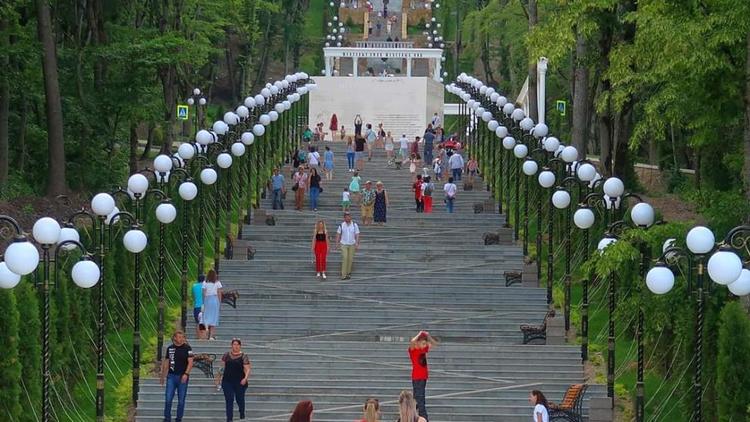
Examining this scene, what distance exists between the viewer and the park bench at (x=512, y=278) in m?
38.4

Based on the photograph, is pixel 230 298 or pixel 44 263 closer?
pixel 44 263

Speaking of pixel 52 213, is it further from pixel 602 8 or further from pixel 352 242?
pixel 602 8

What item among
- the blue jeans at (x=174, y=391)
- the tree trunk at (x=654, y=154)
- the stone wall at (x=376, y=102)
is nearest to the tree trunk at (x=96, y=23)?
the stone wall at (x=376, y=102)

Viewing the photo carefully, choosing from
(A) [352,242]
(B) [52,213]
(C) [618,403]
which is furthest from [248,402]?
(B) [52,213]

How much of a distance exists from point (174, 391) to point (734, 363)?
25.9 ft

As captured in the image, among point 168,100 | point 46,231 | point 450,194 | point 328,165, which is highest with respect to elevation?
point 168,100

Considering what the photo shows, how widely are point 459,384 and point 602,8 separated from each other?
10291 millimetres

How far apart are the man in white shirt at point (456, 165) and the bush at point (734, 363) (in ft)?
79.7

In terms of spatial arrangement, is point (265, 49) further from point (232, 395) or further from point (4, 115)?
point (232, 395)

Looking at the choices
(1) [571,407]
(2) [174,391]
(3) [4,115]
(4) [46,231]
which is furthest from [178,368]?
(3) [4,115]

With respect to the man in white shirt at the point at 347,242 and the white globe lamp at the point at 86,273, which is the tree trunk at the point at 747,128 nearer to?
the man in white shirt at the point at 347,242

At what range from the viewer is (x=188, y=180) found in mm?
32594

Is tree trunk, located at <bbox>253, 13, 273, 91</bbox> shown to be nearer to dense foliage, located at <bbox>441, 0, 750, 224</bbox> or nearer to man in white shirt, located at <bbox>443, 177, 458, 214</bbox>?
dense foliage, located at <bbox>441, 0, 750, 224</bbox>

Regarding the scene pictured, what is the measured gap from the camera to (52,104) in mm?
45906
